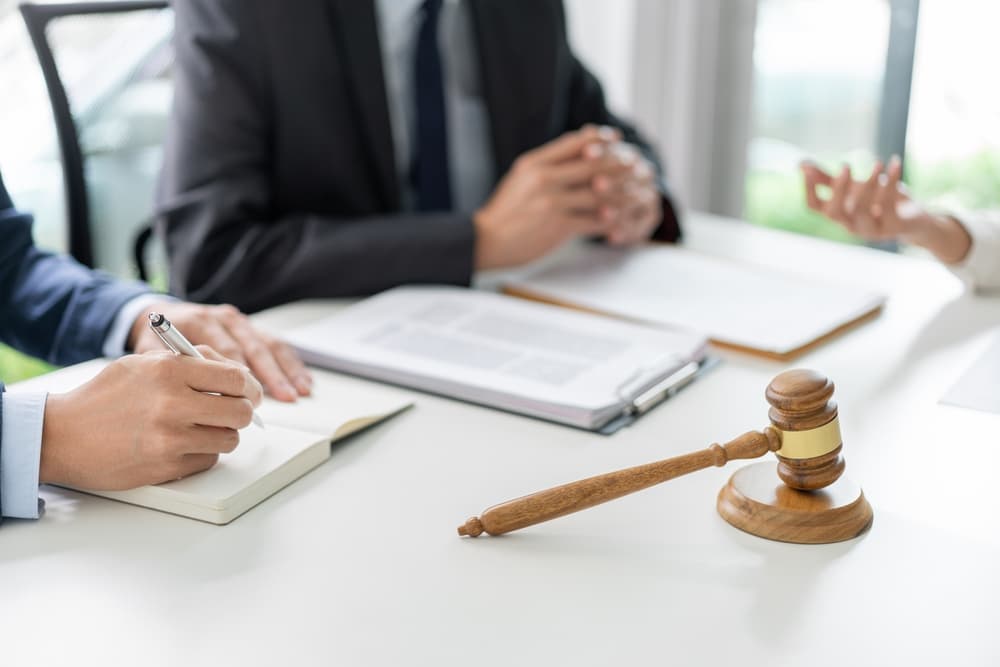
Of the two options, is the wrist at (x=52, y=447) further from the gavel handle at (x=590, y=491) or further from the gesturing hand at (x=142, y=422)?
the gavel handle at (x=590, y=491)

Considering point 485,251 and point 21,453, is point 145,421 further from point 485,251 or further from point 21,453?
point 485,251

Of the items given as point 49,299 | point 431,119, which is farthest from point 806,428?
point 431,119

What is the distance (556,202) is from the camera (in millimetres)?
1371

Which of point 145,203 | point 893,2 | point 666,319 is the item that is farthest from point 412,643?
point 893,2

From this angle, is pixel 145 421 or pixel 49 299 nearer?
pixel 145 421

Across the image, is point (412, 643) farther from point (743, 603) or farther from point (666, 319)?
point (666, 319)

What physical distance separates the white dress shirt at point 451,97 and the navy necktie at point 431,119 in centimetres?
1

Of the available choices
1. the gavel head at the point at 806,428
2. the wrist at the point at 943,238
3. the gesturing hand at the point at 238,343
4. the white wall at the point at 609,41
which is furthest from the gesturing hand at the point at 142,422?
the white wall at the point at 609,41

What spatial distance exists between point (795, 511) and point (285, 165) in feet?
3.00

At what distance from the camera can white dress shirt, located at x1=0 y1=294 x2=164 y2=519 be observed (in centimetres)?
76

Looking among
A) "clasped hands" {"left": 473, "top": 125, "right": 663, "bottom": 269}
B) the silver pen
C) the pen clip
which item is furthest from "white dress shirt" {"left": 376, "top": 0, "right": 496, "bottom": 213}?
the silver pen

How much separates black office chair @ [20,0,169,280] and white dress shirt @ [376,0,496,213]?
37cm

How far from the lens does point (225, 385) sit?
790 mm

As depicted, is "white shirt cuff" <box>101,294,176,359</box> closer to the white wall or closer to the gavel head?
the gavel head
